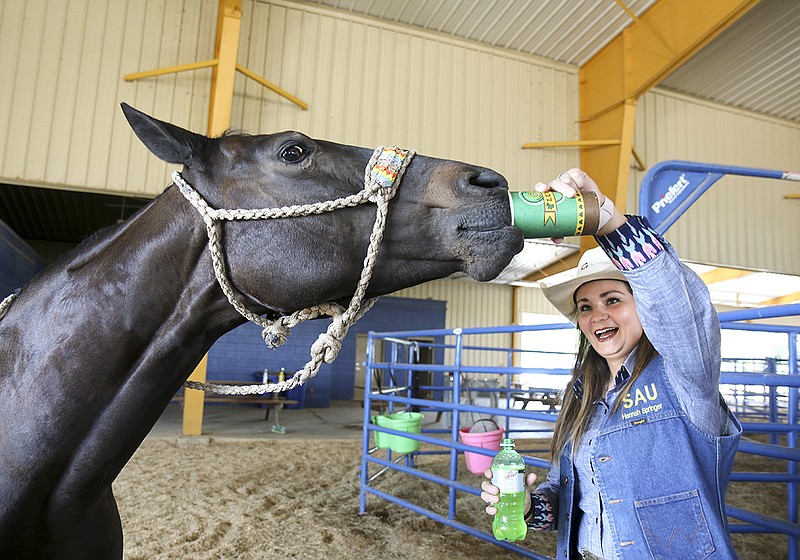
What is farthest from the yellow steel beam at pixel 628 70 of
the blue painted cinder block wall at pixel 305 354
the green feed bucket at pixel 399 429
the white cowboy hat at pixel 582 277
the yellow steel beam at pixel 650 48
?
the white cowboy hat at pixel 582 277

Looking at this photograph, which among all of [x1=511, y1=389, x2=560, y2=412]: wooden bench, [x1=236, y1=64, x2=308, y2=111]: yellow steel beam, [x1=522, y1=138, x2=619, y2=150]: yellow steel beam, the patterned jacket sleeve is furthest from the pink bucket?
[x1=522, y1=138, x2=619, y2=150]: yellow steel beam

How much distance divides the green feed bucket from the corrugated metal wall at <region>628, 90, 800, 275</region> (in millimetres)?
6553

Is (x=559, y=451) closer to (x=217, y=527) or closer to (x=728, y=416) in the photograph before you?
(x=728, y=416)

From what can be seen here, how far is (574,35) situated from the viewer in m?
8.50

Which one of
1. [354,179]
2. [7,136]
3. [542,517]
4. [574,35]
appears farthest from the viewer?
[574,35]

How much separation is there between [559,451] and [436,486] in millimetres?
3557

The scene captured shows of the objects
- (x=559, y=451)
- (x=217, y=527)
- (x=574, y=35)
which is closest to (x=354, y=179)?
(x=559, y=451)

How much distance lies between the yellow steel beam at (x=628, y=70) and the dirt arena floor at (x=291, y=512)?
4.51 metres

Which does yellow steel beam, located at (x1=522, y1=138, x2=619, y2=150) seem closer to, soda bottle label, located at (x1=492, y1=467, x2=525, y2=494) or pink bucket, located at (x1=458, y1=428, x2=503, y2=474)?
pink bucket, located at (x1=458, y1=428, x2=503, y2=474)

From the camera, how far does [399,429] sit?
13.7 feet

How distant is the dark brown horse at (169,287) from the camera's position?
107 cm

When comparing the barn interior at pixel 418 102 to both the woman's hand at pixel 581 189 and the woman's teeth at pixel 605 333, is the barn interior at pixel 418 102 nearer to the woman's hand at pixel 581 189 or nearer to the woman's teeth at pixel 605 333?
the woman's teeth at pixel 605 333

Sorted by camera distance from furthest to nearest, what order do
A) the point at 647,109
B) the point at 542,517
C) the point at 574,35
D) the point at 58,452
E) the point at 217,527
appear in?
the point at 647,109 → the point at 574,35 → the point at 217,527 → the point at 542,517 → the point at 58,452

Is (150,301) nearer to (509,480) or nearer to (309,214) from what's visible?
(309,214)
